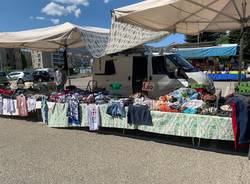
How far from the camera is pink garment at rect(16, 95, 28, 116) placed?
29.0 feet

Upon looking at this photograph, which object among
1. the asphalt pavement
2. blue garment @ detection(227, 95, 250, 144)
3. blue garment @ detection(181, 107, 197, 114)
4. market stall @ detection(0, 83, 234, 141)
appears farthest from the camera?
blue garment @ detection(181, 107, 197, 114)

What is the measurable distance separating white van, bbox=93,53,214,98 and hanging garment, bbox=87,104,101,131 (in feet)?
7.65

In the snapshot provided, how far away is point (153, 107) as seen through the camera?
20.8 ft

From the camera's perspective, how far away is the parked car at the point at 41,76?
37125 mm

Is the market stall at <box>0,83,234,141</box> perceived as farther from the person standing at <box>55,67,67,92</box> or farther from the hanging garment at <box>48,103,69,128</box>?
the person standing at <box>55,67,67,92</box>

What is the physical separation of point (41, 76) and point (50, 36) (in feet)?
100

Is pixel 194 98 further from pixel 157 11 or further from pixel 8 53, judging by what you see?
pixel 8 53

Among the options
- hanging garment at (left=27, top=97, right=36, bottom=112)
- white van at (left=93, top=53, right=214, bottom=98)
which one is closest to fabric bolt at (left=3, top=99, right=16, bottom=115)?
hanging garment at (left=27, top=97, right=36, bottom=112)

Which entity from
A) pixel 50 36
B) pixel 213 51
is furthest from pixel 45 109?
pixel 213 51

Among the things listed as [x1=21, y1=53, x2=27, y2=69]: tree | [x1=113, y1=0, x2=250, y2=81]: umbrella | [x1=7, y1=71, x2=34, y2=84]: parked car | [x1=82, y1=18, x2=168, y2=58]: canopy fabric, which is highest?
[x1=21, y1=53, x2=27, y2=69]: tree

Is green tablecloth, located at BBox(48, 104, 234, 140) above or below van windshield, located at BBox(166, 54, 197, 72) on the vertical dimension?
below

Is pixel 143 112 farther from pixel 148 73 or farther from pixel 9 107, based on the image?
pixel 9 107

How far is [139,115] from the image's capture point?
6348 mm

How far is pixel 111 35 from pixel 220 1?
3.12m
